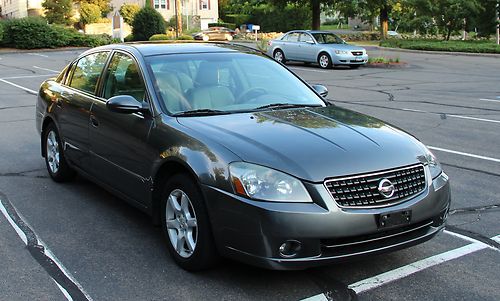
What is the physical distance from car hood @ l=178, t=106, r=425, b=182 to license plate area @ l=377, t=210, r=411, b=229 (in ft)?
1.00

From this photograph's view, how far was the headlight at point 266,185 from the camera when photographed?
3475 mm

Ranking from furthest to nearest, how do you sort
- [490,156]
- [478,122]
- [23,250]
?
[478,122] < [490,156] < [23,250]

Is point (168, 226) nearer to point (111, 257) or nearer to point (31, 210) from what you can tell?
point (111, 257)

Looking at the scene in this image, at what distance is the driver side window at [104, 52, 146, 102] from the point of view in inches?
193

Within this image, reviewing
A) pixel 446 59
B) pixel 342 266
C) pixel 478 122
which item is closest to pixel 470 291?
pixel 342 266

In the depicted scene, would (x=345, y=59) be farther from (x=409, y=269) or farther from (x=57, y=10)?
(x=57, y=10)

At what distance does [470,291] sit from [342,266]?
0.88m

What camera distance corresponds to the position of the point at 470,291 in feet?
12.3

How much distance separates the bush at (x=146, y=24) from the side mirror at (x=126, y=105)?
148ft

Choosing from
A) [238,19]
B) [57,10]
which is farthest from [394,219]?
[238,19]

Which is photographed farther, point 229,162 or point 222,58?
point 222,58

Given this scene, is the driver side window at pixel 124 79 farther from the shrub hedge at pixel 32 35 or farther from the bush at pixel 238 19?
the bush at pixel 238 19

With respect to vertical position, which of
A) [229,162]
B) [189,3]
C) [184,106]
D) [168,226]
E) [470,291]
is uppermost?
[189,3]

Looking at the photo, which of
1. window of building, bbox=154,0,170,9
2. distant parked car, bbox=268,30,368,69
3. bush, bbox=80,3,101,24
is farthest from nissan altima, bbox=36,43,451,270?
window of building, bbox=154,0,170,9
